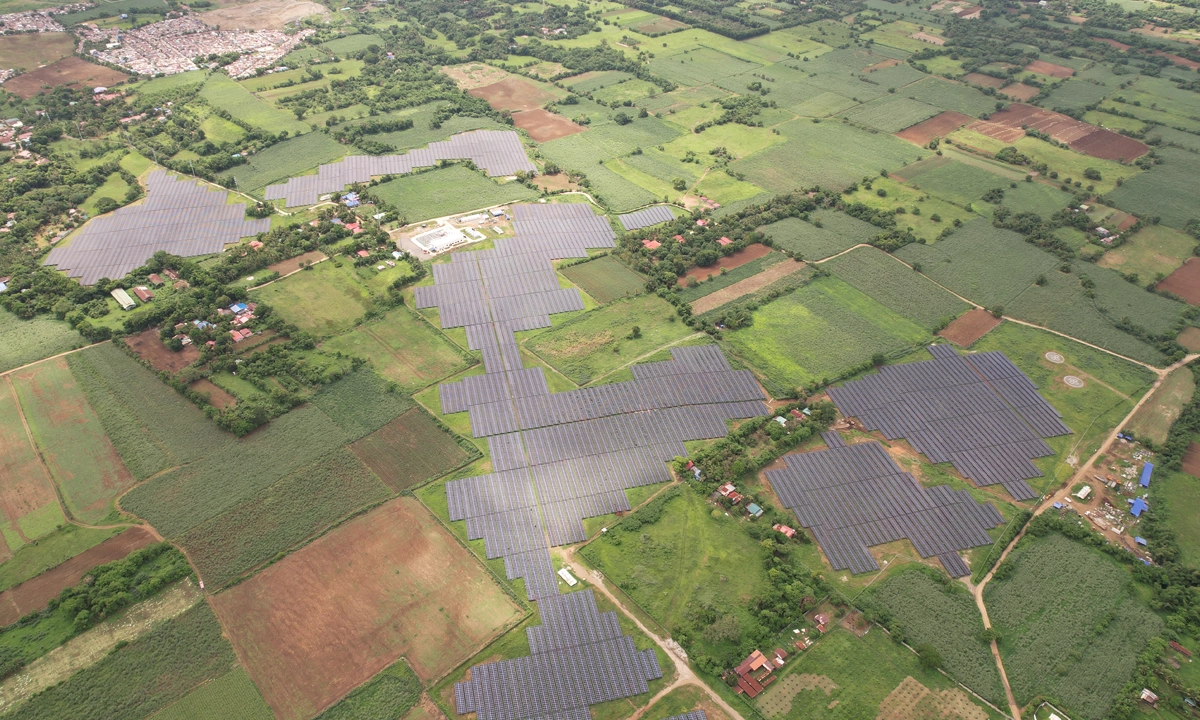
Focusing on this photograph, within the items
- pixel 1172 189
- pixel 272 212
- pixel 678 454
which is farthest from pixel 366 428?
pixel 1172 189

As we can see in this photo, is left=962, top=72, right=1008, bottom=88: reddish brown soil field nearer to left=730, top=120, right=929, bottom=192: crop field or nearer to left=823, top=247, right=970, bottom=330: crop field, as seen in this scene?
left=730, top=120, right=929, bottom=192: crop field

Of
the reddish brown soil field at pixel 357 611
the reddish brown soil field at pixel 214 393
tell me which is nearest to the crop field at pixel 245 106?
the reddish brown soil field at pixel 214 393

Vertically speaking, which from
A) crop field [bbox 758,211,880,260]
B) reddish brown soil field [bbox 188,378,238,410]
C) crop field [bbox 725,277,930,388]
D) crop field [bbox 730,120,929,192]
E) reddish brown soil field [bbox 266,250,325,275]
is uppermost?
crop field [bbox 730,120,929,192]

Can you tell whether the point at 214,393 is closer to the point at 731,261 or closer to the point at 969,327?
the point at 731,261

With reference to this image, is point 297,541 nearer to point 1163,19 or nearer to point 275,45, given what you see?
point 275,45

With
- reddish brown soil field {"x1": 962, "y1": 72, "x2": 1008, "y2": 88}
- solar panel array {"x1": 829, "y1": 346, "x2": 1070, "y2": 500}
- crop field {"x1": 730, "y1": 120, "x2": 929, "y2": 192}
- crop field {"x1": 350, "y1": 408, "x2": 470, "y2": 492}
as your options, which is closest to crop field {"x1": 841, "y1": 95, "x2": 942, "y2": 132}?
crop field {"x1": 730, "y1": 120, "x2": 929, "y2": 192}

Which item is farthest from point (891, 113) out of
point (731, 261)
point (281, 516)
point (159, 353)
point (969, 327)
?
point (159, 353)
